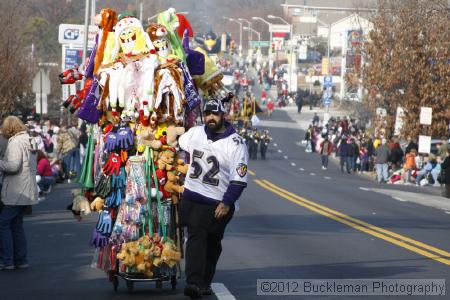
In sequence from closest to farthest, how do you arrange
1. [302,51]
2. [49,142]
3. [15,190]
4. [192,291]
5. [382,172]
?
[192,291] → [15,190] → [49,142] → [382,172] → [302,51]

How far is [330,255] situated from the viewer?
17.2 meters

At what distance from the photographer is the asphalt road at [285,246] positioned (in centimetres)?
1412

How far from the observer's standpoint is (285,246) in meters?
18.5

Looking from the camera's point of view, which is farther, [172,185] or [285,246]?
[285,246]

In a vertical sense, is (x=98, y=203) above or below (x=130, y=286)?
above

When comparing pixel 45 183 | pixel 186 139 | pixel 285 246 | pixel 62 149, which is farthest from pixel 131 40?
pixel 62 149

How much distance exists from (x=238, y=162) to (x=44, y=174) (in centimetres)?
1805

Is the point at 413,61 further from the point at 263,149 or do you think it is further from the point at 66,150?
the point at 66,150

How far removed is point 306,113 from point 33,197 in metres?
93.4

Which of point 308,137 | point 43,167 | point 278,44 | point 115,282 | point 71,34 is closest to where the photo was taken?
point 115,282

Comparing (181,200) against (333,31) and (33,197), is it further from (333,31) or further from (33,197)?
(333,31)

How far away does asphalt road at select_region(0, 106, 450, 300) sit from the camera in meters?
14.1

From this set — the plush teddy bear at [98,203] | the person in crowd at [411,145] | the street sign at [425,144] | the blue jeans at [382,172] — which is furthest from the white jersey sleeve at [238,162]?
the person in crowd at [411,145]

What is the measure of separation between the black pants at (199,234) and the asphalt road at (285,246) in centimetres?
49
